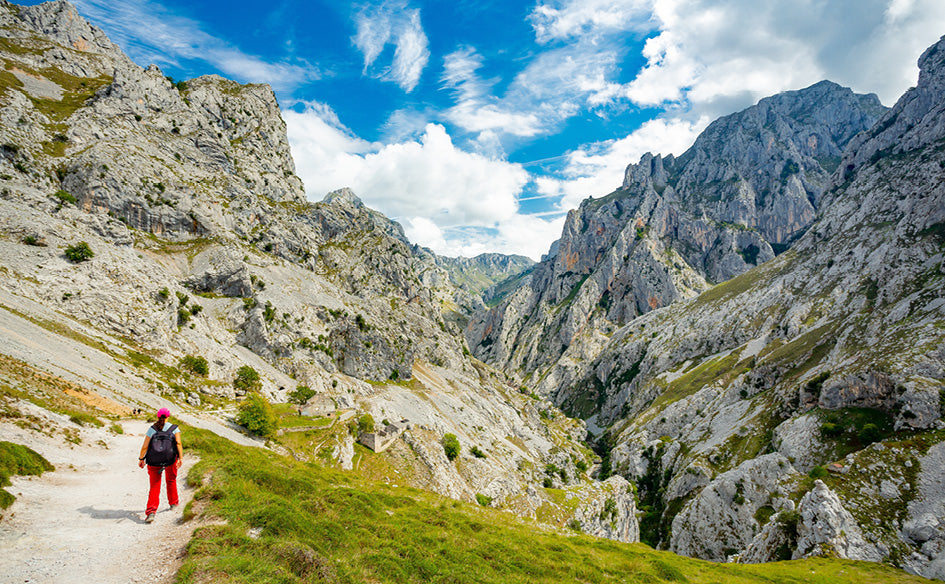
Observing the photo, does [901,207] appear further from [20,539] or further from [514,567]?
[20,539]

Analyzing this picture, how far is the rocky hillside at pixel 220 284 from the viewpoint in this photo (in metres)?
42.3

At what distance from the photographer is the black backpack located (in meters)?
11.3

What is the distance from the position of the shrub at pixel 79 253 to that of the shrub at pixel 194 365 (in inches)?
789

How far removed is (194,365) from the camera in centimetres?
4662

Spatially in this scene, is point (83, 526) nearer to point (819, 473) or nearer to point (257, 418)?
point (257, 418)

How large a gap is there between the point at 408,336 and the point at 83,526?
11084 cm

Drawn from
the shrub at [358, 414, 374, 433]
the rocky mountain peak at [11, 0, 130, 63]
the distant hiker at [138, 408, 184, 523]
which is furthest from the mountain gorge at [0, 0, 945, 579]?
the distant hiker at [138, 408, 184, 523]

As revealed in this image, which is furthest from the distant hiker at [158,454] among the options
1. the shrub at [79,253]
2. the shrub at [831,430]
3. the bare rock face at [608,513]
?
the shrub at [831,430]

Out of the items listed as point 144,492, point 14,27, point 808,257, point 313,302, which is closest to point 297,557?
point 144,492

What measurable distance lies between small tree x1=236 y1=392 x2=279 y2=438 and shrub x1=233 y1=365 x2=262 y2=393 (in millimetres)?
15067

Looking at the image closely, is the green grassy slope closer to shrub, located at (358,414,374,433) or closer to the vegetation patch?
the vegetation patch

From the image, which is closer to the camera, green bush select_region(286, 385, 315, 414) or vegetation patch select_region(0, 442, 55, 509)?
vegetation patch select_region(0, 442, 55, 509)

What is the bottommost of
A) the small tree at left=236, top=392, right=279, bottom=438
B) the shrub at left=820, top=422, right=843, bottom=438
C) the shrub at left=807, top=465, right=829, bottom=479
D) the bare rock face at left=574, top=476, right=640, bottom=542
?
the bare rock face at left=574, top=476, right=640, bottom=542

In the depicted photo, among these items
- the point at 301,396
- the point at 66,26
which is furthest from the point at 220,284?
the point at 66,26
